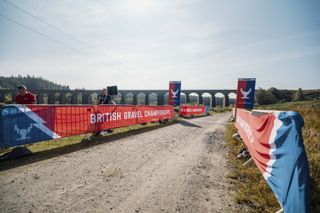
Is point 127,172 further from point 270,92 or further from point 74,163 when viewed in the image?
point 270,92

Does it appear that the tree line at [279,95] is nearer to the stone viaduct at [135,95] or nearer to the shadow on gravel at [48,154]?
the stone viaduct at [135,95]

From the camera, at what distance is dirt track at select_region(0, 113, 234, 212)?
309 centimetres

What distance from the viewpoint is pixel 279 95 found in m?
84.4

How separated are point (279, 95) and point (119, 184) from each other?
95991mm

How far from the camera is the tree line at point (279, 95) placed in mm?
77312

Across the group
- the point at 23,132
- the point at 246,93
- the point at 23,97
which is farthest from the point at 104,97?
the point at 246,93

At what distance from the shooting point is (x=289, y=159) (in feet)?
8.52

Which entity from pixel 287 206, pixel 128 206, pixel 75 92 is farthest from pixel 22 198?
pixel 75 92

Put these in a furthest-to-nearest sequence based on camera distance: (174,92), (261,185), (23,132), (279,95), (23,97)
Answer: (279,95) → (174,92) → (23,97) → (23,132) → (261,185)

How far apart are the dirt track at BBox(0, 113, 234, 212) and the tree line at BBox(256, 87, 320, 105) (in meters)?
84.7

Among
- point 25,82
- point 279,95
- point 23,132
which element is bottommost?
point 23,132

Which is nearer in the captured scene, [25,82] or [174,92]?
[174,92]

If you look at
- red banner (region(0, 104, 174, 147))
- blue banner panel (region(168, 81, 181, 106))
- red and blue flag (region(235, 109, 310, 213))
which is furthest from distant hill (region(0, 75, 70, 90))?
red and blue flag (region(235, 109, 310, 213))

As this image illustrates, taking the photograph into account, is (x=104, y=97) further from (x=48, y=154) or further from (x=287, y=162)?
(x=287, y=162)
